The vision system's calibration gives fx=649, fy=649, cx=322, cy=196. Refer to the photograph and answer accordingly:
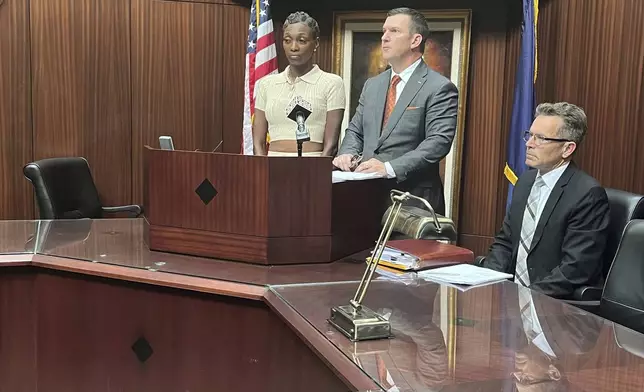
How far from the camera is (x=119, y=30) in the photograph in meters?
4.47

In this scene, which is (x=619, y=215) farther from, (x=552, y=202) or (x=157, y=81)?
(x=157, y=81)

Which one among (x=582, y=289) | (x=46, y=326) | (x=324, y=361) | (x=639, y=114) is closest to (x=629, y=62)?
(x=639, y=114)

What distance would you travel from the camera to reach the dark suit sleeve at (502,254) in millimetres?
2588

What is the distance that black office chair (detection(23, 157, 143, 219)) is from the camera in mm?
3629

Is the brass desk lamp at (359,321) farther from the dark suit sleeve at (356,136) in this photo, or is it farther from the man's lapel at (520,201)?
the dark suit sleeve at (356,136)

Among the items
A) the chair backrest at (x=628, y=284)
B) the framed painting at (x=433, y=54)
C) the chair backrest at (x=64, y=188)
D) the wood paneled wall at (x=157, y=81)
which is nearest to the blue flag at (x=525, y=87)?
the wood paneled wall at (x=157, y=81)

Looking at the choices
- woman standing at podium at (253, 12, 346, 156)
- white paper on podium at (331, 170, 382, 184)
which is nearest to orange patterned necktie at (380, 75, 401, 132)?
woman standing at podium at (253, 12, 346, 156)

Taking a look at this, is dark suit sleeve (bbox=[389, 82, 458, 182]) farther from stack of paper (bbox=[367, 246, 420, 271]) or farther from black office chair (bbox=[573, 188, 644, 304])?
black office chair (bbox=[573, 188, 644, 304])

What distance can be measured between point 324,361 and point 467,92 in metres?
3.57

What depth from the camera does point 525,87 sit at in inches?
155

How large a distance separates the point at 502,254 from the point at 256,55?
8.11 ft

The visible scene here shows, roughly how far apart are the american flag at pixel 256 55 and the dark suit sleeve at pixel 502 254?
2.18 m

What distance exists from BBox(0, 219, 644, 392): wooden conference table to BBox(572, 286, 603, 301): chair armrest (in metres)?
0.48

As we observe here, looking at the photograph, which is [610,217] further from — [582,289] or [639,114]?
[639,114]
